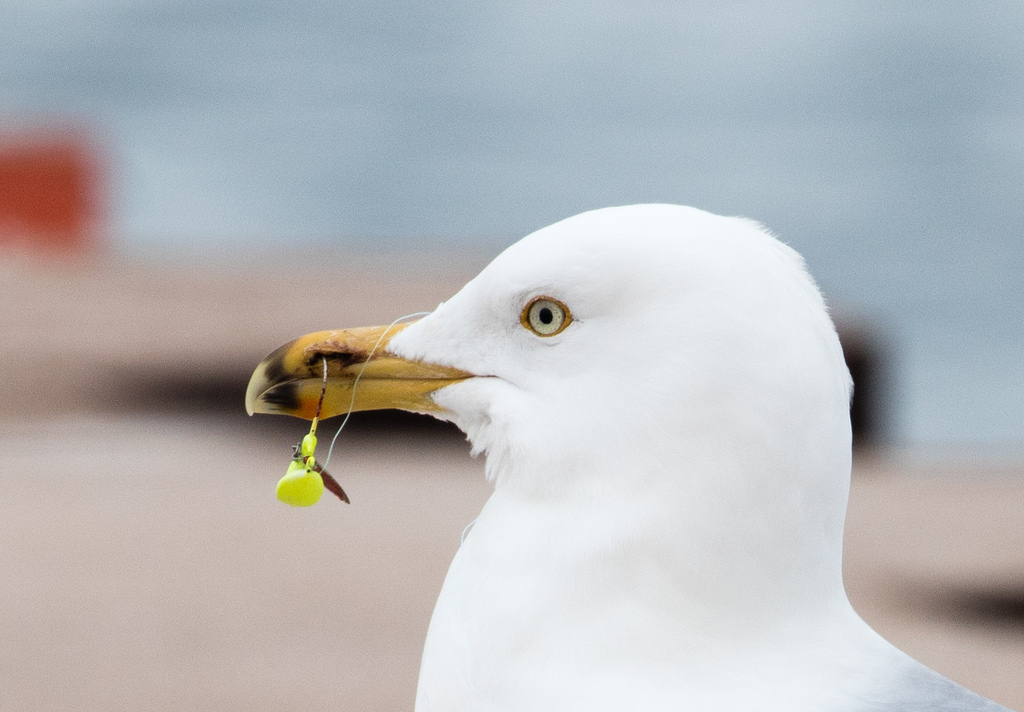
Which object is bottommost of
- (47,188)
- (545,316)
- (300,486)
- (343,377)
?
(300,486)

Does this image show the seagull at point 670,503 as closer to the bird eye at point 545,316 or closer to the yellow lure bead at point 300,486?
the bird eye at point 545,316

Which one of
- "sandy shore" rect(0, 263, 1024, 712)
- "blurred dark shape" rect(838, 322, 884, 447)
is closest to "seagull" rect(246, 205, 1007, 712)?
"sandy shore" rect(0, 263, 1024, 712)

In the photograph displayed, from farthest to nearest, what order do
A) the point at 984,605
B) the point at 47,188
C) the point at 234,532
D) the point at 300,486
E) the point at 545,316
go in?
the point at 47,188, the point at 234,532, the point at 984,605, the point at 300,486, the point at 545,316

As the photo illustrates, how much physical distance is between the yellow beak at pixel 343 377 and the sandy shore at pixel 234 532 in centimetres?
188

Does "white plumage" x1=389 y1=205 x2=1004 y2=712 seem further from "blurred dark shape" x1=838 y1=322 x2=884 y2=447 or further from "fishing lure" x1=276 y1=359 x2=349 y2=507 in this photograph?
"blurred dark shape" x1=838 y1=322 x2=884 y2=447

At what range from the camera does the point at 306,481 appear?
1804mm

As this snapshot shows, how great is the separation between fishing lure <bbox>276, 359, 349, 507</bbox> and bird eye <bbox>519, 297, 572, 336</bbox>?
361 mm

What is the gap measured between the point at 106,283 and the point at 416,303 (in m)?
2.04

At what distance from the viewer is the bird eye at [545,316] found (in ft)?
5.42

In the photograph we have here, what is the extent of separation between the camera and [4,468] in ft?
18.9

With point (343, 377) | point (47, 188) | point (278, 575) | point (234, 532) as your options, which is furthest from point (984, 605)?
point (47, 188)

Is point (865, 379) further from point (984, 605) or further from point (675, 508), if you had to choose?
point (675, 508)

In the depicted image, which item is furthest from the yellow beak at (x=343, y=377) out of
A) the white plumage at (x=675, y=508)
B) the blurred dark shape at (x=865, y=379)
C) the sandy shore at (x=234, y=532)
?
the blurred dark shape at (x=865, y=379)

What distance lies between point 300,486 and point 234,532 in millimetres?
3161
